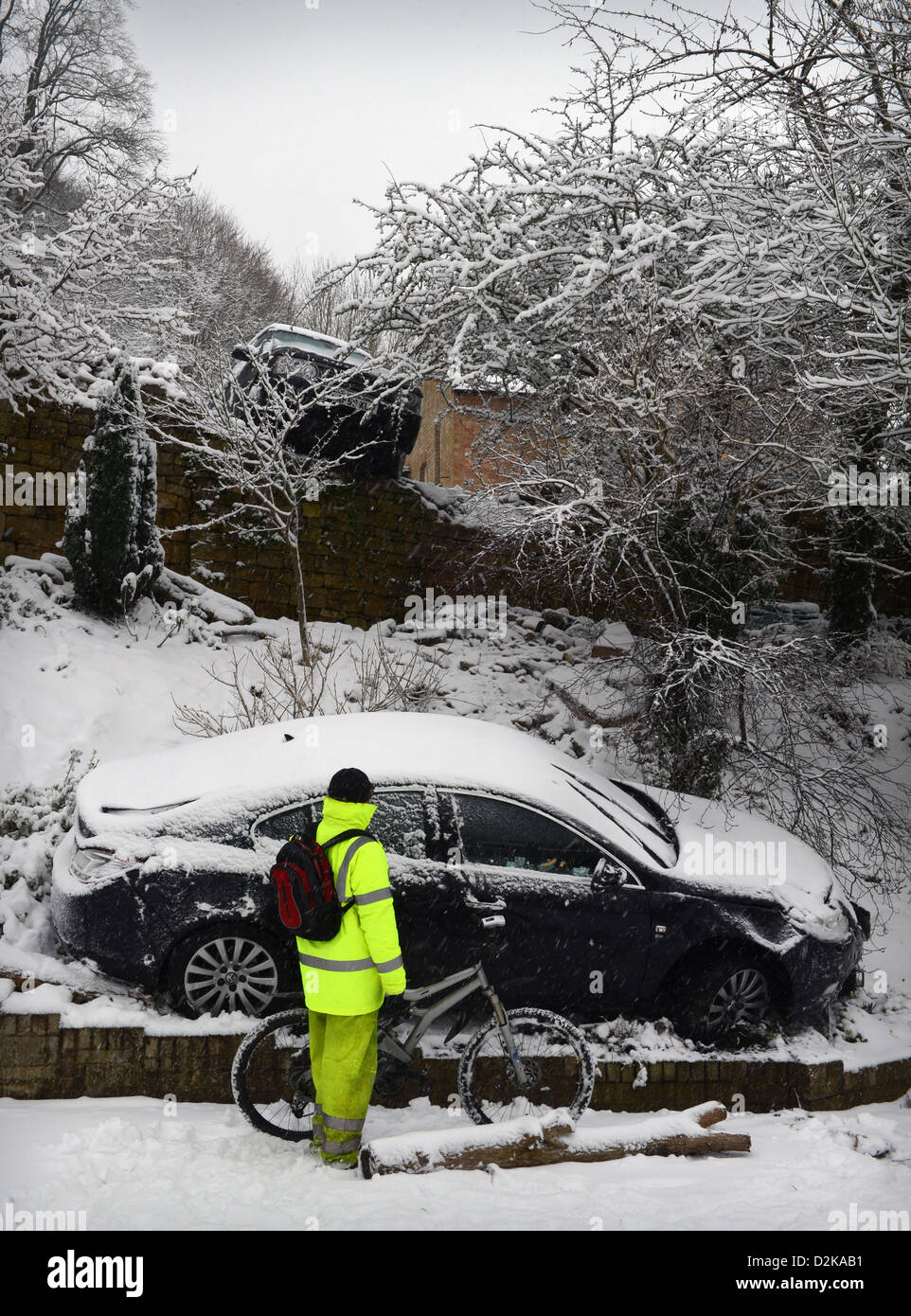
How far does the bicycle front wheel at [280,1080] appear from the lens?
13.7 ft

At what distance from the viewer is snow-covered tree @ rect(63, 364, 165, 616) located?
364 inches

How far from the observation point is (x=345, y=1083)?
13.0 feet

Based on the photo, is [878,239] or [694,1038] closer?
[694,1038]

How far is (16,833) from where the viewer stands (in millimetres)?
6102

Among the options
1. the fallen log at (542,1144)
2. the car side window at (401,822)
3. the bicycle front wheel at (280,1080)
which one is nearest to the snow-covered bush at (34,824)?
the bicycle front wheel at (280,1080)

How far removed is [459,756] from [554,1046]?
1524 millimetres

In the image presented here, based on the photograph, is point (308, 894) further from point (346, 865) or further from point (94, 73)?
point (94, 73)

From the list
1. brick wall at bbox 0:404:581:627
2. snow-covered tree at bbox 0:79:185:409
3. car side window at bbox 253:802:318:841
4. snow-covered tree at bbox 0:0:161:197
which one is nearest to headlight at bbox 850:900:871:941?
car side window at bbox 253:802:318:841

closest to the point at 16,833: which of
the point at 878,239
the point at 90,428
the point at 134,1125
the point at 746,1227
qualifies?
the point at 134,1125

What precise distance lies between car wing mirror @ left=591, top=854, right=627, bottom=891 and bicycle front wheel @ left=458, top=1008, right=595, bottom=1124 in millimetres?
721

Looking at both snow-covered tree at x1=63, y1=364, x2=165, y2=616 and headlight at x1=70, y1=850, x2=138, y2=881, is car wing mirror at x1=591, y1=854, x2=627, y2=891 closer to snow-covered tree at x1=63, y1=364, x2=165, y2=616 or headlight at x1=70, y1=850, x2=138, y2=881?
headlight at x1=70, y1=850, x2=138, y2=881

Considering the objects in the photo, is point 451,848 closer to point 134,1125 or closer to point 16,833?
point 134,1125

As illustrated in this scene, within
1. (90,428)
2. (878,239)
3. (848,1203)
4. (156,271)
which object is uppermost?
(156,271)

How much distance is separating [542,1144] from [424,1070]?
2.55 feet
